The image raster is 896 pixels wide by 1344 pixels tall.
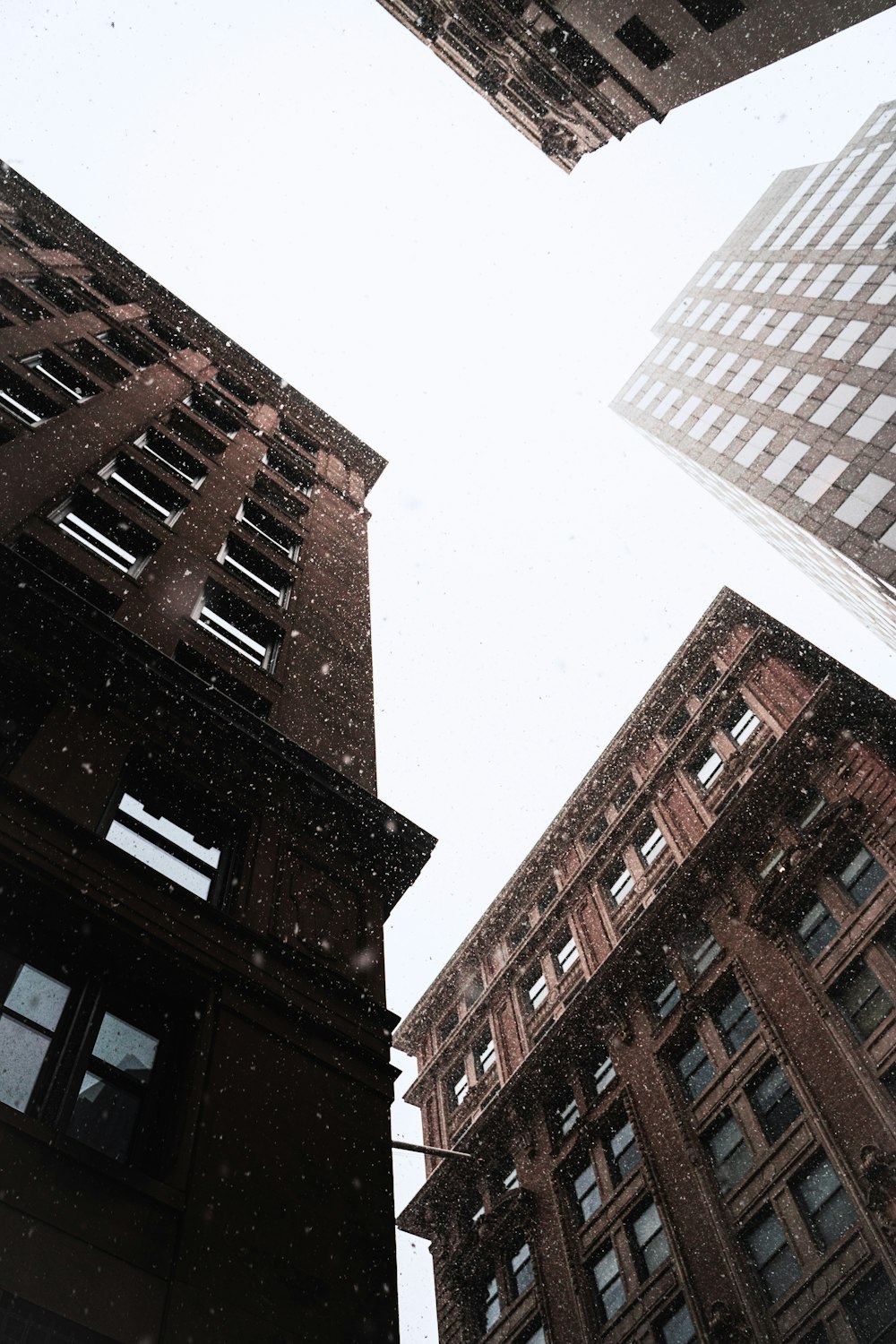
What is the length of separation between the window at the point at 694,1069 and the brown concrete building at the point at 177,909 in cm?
1484

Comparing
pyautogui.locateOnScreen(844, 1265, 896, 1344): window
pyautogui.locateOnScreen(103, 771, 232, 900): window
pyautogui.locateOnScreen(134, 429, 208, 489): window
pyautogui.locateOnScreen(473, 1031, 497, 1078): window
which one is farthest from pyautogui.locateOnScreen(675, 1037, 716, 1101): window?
pyautogui.locateOnScreen(134, 429, 208, 489): window

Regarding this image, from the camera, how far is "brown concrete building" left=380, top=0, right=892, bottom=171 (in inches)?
963

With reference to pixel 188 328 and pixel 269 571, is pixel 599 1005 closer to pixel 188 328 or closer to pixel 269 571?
pixel 269 571

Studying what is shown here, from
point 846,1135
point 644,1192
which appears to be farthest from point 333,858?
point 644,1192

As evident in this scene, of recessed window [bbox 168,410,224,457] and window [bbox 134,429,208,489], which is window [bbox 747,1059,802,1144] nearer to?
window [bbox 134,429,208,489]

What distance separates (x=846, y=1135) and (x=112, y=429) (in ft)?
76.1

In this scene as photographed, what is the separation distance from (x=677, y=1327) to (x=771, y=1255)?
3.03m

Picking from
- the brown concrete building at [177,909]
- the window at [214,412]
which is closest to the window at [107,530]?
the brown concrete building at [177,909]

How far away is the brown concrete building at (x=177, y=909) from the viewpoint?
8391 mm

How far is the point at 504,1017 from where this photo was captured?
40750 mm

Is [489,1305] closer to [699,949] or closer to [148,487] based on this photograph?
[699,949]

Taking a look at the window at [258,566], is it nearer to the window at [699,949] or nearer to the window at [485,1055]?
the window at [699,949]

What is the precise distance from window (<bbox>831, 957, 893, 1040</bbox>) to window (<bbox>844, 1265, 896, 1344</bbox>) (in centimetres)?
495

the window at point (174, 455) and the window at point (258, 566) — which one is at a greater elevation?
the window at point (174, 455)
